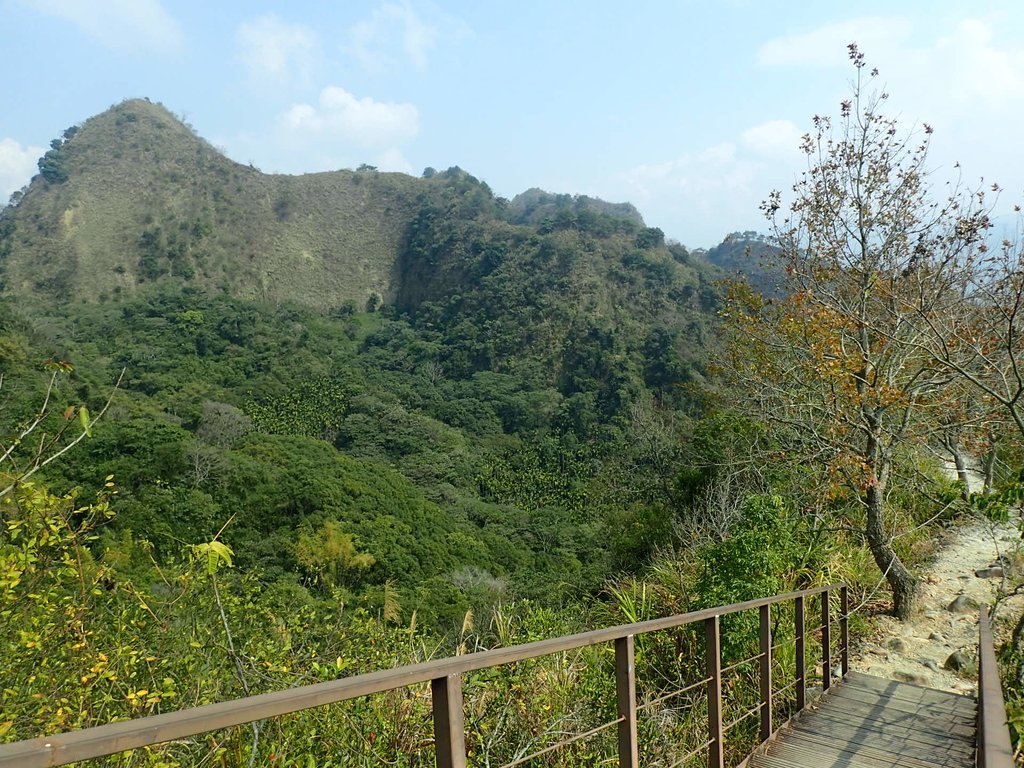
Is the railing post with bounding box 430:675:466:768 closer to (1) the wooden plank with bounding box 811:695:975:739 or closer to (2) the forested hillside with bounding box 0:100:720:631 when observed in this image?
(1) the wooden plank with bounding box 811:695:975:739

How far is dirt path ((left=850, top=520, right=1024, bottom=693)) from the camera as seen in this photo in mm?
5715

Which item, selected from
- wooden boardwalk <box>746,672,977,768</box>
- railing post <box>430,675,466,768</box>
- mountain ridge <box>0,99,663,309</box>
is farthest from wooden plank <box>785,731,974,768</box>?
mountain ridge <box>0,99,663,309</box>

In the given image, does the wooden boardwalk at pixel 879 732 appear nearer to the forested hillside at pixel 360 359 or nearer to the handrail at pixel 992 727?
the handrail at pixel 992 727

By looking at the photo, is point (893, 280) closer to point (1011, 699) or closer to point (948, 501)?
point (948, 501)

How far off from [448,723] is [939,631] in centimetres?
673

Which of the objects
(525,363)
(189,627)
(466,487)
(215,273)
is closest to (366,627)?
(189,627)

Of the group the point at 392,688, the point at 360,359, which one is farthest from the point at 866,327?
the point at 360,359

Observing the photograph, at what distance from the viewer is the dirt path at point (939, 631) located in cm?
571

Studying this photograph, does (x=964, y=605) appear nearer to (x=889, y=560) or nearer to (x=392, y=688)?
(x=889, y=560)

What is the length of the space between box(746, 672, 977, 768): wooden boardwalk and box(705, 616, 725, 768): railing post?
63 centimetres

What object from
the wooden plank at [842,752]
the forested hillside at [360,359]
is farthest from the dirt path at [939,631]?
the forested hillside at [360,359]

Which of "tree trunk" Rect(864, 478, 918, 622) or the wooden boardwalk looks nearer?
the wooden boardwalk

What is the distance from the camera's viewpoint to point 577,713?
397 centimetres

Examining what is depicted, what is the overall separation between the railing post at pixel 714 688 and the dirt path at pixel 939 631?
3.02 meters
